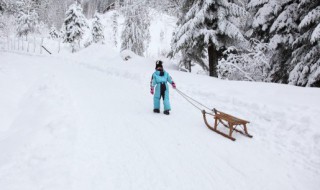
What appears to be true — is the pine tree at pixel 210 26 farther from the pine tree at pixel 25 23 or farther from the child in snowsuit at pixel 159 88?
A: the pine tree at pixel 25 23

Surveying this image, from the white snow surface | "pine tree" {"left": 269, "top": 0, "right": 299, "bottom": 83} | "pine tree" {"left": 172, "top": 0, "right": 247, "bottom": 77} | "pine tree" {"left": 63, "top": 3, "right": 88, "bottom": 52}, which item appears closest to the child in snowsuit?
the white snow surface

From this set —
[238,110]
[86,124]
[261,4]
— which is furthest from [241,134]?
[261,4]

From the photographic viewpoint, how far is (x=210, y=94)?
32.8ft

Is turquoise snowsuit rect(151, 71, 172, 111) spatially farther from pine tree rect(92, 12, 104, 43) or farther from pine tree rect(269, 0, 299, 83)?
pine tree rect(92, 12, 104, 43)

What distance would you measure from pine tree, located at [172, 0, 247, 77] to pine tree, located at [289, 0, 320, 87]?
2.67 metres

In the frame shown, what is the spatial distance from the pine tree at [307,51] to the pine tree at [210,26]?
8.76 feet

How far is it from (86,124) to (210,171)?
3.54 metres

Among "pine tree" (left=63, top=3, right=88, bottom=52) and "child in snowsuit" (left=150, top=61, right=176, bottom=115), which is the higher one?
"pine tree" (left=63, top=3, right=88, bottom=52)

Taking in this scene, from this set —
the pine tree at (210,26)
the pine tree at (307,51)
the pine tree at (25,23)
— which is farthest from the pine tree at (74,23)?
the pine tree at (307,51)

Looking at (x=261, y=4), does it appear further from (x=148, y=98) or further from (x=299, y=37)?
(x=148, y=98)

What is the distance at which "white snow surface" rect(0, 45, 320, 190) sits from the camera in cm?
416

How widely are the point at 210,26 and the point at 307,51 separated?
486 cm

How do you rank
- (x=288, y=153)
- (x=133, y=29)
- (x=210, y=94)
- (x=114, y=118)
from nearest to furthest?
(x=288, y=153)
(x=114, y=118)
(x=210, y=94)
(x=133, y=29)

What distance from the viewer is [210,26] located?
13.6 m
